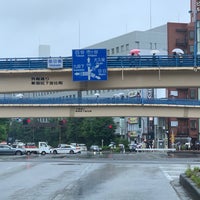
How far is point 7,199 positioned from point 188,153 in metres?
53.3

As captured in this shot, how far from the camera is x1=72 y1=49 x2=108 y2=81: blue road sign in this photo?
3341 centimetres

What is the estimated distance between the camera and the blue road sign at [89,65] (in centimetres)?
3341

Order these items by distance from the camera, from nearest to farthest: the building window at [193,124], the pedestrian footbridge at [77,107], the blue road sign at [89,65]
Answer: the blue road sign at [89,65]
the pedestrian footbridge at [77,107]
the building window at [193,124]

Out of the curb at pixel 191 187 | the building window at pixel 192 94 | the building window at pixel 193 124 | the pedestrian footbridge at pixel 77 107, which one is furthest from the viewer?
the building window at pixel 192 94

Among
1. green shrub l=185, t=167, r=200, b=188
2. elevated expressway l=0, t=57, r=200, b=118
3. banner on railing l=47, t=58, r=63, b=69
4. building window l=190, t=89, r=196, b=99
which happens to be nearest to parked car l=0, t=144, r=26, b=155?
building window l=190, t=89, r=196, b=99

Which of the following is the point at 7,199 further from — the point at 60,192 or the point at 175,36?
the point at 175,36

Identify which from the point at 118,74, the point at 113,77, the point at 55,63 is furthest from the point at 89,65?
the point at 55,63

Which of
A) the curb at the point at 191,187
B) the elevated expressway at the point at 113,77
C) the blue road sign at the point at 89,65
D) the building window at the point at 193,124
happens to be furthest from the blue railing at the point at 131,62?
the building window at the point at 193,124

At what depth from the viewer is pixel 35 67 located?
1316 inches

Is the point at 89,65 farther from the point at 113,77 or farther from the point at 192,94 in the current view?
the point at 192,94

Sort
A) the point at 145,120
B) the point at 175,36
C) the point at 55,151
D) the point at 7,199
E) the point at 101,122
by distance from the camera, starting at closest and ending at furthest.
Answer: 1. the point at 7,199
2. the point at 55,151
3. the point at 175,36
4. the point at 101,122
5. the point at 145,120

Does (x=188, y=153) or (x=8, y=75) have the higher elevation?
(x=8, y=75)

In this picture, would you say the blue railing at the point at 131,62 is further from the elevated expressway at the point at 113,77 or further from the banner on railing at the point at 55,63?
the banner on railing at the point at 55,63

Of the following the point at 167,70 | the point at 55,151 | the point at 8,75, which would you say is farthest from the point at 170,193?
the point at 55,151
